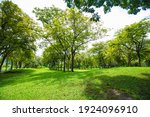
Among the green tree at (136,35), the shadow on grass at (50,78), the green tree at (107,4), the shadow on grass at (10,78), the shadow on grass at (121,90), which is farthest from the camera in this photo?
the green tree at (136,35)

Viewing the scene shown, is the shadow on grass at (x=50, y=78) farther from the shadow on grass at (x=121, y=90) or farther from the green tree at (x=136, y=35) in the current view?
the green tree at (x=136, y=35)

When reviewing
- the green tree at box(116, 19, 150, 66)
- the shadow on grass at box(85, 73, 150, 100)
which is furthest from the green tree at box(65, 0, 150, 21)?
the green tree at box(116, 19, 150, 66)

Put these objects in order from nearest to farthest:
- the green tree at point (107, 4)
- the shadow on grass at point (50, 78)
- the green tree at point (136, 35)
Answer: the green tree at point (107, 4) → the shadow on grass at point (50, 78) → the green tree at point (136, 35)

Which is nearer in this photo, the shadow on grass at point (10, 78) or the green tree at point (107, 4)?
the green tree at point (107, 4)

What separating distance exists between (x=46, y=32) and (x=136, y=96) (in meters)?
28.9

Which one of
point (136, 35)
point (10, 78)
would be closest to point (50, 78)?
point (10, 78)

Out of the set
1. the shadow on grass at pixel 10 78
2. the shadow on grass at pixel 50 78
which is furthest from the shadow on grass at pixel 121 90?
the shadow on grass at pixel 10 78

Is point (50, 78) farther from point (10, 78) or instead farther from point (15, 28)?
point (15, 28)

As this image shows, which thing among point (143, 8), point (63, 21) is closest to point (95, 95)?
point (143, 8)

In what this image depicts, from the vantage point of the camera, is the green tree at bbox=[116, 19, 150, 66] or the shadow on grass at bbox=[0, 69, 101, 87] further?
the green tree at bbox=[116, 19, 150, 66]

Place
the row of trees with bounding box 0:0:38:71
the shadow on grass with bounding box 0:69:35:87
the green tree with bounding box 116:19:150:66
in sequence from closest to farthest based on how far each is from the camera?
the shadow on grass with bounding box 0:69:35:87, the row of trees with bounding box 0:0:38:71, the green tree with bounding box 116:19:150:66

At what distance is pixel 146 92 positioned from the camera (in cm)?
1335

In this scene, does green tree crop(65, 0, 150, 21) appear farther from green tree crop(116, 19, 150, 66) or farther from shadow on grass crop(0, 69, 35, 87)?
green tree crop(116, 19, 150, 66)

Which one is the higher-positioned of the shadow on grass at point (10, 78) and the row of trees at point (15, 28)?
the row of trees at point (15, 28)
